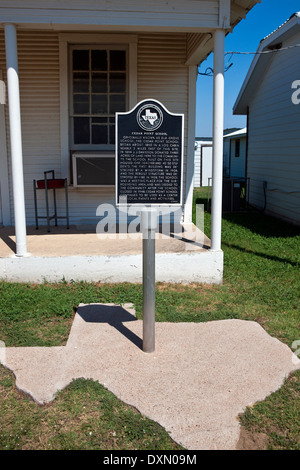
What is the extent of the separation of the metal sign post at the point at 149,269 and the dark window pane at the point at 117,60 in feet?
14.5

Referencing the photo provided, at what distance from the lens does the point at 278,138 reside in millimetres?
11062

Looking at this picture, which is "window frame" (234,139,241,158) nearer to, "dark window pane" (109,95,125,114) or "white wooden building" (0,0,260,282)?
"white wooden building" (0,0,260,282)

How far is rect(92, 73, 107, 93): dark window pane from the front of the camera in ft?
24.2

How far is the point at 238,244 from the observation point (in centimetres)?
803

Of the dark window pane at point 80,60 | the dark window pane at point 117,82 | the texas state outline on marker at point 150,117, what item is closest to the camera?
the texas state outline on marker at point 150,117

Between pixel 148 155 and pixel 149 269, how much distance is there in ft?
4.21

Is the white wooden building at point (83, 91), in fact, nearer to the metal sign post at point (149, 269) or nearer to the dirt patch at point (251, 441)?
the metal sign post at point (149, 269)

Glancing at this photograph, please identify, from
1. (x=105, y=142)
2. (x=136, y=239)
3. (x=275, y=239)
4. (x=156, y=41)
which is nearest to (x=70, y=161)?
(x=105, y=142)

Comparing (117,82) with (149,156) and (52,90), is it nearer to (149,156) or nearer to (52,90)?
(52,90)

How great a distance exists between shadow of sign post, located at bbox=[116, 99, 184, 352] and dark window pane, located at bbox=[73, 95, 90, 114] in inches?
132

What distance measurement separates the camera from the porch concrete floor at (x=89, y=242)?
232 inches

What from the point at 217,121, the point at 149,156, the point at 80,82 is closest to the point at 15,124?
the point at 149,156

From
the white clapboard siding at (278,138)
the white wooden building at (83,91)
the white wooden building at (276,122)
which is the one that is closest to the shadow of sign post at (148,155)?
the white wooden building at (83,91)

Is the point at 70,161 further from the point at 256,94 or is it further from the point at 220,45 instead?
the point at 256,94
